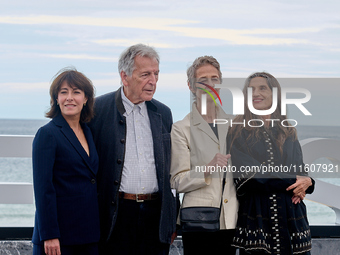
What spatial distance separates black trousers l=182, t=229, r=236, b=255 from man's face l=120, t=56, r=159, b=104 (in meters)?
0.90

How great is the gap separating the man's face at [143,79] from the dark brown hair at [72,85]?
25 centimetres

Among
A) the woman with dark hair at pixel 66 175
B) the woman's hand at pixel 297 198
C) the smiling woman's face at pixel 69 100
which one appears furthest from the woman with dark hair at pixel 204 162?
the smiling woman's face at pixel 69 100

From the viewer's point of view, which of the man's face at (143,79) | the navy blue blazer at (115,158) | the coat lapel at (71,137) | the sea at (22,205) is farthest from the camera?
the sea at (22,205)

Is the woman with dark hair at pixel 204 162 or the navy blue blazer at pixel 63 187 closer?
the navy blue blazer at pixel 63 187

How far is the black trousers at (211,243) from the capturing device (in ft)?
9.67

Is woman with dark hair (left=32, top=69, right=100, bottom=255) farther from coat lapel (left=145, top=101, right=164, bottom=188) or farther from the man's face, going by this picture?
coat lapel (left=145, top=101, right=164, bottom=188)

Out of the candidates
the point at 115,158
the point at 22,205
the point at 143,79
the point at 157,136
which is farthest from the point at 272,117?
the point at 22,205

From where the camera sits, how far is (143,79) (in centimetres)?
298

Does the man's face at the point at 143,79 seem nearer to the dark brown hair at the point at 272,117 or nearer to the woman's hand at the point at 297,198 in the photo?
the dark brown hair at the point at 272,117

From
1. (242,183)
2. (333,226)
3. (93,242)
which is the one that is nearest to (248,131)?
(242,183)

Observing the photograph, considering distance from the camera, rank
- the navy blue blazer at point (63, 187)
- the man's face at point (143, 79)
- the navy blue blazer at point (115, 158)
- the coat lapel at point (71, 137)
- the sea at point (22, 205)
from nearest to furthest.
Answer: the navy blue blazer at point (63, 187) < the coat lapel at point (71, 137) < the navy blue blazer at point (115, 158) < the man's face at point (143, 79) < the sea at point (22, 205)

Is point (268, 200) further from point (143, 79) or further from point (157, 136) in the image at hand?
point (143, 79)

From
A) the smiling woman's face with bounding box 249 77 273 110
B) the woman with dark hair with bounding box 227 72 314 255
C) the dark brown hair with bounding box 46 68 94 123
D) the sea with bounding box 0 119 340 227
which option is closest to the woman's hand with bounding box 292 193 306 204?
the woman with dark hair with bounding box 227 72 314 255

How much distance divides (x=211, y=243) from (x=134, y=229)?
18.6 inches
